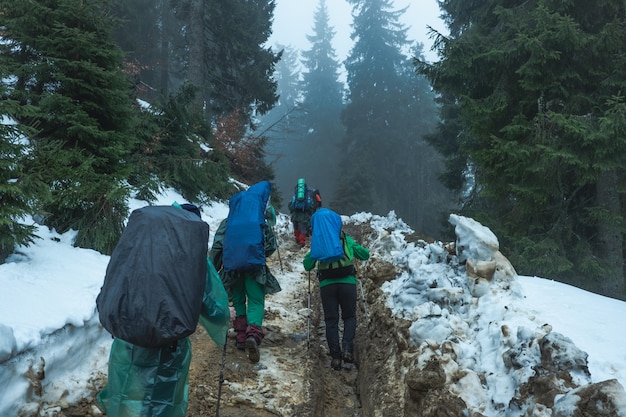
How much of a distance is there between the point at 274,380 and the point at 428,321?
208 centimetres

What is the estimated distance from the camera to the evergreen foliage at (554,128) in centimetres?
780

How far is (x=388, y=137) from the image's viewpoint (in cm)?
4522

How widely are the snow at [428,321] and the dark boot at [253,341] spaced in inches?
12.3

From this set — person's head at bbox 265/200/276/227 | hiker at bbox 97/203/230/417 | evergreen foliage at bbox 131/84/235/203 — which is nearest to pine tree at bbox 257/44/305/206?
evergreen foliage at bbox 131/84/235/203

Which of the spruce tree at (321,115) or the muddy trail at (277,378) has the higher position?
the spruce tree at (321,115)

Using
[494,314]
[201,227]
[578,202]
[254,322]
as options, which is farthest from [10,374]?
[578,202]

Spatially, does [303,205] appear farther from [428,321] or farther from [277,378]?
[428,321]

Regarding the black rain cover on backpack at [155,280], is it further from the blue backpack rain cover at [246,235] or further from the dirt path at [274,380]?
the blue backpack rain cover at [246,235]

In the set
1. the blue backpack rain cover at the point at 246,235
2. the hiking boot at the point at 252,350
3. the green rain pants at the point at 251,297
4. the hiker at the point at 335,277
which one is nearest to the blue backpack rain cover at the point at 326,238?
the hiker at the point at 335,277

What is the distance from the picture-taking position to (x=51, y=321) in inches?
138

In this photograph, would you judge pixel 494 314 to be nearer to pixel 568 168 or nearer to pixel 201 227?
pixel 201 227

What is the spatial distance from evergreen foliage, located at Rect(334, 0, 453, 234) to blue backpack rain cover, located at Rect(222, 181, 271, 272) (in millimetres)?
33208

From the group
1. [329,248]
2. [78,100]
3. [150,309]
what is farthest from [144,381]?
[78,100]

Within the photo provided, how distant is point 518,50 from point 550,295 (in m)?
6.86
